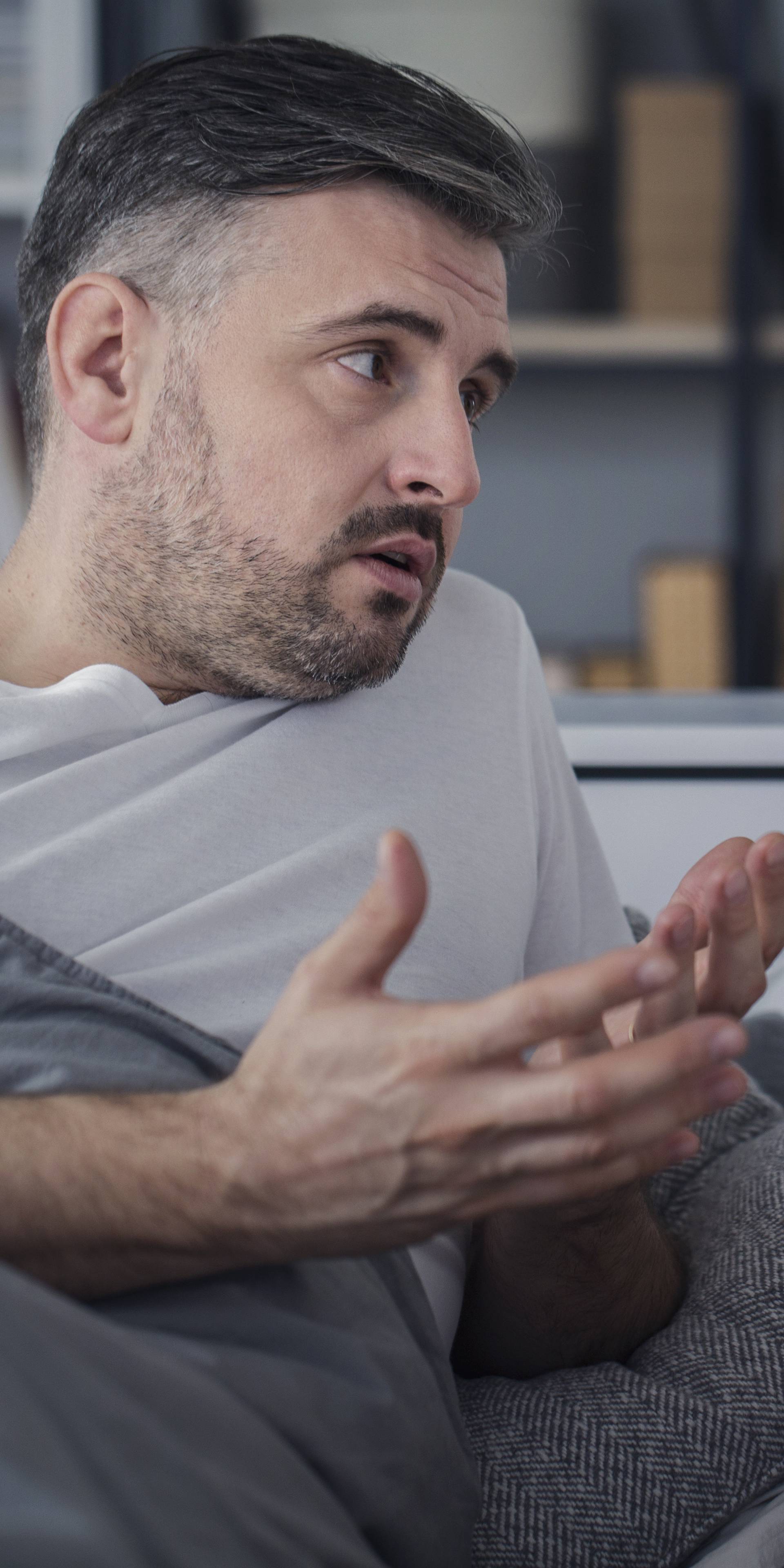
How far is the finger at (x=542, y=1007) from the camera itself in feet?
1.58

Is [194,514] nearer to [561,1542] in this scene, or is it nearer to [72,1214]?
[72,1214]

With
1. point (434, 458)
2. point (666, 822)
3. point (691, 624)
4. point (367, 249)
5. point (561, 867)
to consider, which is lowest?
point (691, 624)

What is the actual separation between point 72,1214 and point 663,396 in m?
2.44

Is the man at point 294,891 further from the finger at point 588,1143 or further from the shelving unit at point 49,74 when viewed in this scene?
the shelving unit at point 49,74

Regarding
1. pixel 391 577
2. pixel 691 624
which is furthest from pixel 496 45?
pixel 391 577

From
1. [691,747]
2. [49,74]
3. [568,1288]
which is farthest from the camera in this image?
[49,74]

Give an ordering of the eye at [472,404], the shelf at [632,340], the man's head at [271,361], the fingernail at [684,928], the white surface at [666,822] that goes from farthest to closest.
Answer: the shelf at [632,340]
the white surface at [666,822]
the eye at [472,404]
the man's head at [271,361]
the fingernail at [684,928]

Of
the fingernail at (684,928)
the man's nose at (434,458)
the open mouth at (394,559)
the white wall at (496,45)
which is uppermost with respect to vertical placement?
the white wall at (496,45)

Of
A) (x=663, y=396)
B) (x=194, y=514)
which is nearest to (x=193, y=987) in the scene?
(x=194, y=514)

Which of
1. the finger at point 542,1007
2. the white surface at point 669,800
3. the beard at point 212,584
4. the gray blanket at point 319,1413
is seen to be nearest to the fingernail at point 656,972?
the finger at point 542,1007

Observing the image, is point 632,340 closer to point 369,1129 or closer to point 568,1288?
point 568,1288

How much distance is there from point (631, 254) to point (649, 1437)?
225cm

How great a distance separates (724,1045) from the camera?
511 millimetres

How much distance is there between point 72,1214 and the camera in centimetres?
57
